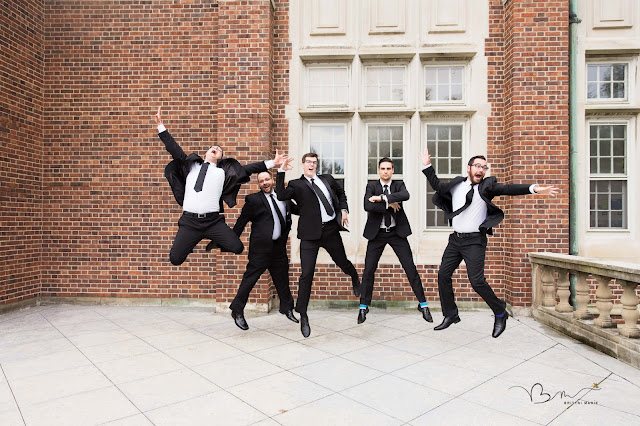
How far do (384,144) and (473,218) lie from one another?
2.64 metres

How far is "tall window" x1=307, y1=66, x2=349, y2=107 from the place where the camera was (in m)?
7.05

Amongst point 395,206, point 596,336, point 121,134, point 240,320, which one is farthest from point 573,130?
point 121,134

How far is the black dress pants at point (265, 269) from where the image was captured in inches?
209

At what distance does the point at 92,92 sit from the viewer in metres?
7.07

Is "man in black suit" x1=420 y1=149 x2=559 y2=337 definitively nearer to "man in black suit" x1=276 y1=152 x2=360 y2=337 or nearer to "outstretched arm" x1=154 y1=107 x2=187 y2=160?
"man in black suit" x1=276 y1=152 x2=360 y2=337

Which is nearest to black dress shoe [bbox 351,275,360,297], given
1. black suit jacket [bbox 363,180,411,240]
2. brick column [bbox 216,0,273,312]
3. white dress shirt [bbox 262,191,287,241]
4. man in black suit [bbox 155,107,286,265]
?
black suit jacket [bbox 363,180,411,240]

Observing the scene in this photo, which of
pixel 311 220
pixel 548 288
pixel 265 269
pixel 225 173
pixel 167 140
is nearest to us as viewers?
pixel 167 140

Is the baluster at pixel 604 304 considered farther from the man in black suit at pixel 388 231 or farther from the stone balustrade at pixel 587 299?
the man in black suit at pixel 388 231

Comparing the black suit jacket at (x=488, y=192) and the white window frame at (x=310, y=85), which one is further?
the white window frame at (x=310, y=85)

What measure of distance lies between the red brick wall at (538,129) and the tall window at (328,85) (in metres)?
2.68

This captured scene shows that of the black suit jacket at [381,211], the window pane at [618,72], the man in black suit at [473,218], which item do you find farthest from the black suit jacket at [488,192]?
the window pane at [618,72]

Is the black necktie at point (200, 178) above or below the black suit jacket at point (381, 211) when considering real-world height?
above

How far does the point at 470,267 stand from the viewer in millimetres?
4824

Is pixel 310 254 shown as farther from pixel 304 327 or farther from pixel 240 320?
pixel 240 320
